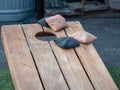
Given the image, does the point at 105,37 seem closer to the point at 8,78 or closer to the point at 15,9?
the point at 15,9

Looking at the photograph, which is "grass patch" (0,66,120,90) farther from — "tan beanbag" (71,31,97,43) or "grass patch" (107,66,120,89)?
"tan beanbag" (71,31,97,43)

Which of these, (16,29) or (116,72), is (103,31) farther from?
(16,29)

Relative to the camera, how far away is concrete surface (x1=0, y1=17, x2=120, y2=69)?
3.75 m

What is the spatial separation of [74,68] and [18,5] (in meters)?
2.47

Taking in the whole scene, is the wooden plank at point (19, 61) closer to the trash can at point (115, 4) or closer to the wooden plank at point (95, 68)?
the wooden plank at point (95, 68)

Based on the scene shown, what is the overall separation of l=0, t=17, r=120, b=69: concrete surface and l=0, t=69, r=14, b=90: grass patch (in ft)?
0.54

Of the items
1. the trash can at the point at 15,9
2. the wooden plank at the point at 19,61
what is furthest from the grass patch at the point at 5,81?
the trash can at the point at 15,9

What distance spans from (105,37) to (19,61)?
2.14 meters

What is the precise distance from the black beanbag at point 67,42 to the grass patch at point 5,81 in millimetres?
684

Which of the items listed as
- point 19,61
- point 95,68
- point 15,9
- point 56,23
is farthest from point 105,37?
point 19,61

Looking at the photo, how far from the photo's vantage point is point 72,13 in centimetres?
500

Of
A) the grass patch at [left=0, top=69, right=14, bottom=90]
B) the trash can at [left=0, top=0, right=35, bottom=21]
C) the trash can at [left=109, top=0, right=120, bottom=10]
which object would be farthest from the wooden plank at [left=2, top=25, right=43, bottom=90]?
the trash can at [left=109, top=0, right=120, bottom=10]

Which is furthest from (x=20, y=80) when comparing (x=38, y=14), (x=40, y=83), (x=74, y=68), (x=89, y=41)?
(x=38, y=14)

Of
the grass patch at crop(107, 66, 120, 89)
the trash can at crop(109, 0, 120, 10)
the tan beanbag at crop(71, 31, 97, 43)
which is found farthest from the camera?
the trash can at crop(109, 0, 120, 10)
